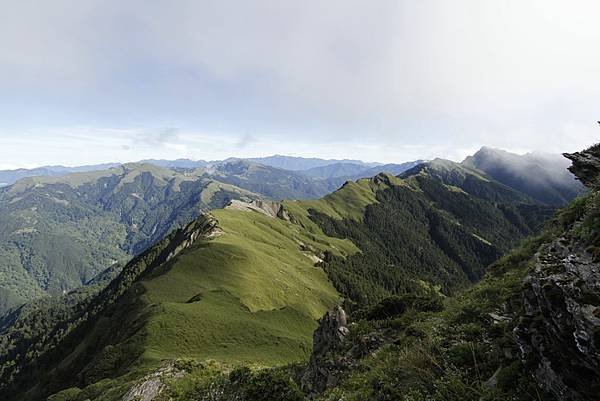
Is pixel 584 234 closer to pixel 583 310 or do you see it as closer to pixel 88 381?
pixel 583 310

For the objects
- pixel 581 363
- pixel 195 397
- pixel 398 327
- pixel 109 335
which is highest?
pixel 581 363

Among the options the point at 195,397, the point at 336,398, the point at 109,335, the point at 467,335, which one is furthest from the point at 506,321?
the point at 109,335

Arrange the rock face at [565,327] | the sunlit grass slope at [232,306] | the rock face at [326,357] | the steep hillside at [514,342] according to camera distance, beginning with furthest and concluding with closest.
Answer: the sunlit grass slope at [232,306] < the rock face at [326,357] < the steep hillside at [514,342] < the rock face at [565,327]

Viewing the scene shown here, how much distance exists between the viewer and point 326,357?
24.0 m

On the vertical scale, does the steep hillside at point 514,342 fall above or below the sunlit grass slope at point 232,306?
above

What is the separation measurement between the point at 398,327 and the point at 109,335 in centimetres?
8782

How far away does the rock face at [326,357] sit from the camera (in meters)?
21.7

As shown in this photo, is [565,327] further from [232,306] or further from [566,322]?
[232,306]

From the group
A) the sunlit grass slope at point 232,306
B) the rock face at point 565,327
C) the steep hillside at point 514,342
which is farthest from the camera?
the sunlit grass slope at point 232,306

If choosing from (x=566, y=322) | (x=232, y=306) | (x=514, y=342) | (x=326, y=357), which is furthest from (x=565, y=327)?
(x=232, y=306)

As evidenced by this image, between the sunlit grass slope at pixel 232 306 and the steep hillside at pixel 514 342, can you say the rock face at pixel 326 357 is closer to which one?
the steep hillside at pixel 514 342

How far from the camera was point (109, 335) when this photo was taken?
87375mm

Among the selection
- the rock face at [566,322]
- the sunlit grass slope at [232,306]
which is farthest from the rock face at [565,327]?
the sunlit grass slope at [232,306]

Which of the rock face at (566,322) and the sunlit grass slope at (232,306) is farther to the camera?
the sunlit grass slope at (232,306)
